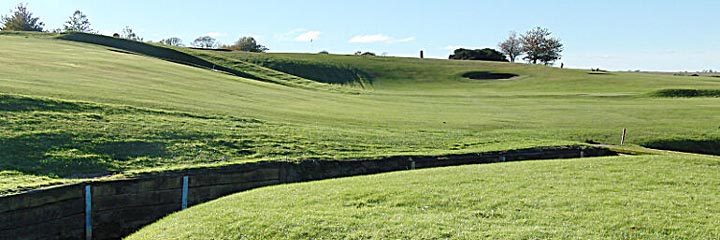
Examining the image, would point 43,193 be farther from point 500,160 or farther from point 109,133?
point 500,160

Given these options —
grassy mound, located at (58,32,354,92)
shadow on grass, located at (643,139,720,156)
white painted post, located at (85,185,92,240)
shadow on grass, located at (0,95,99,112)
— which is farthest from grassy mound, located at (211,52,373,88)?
white painted post, located at (85,185,92,240)

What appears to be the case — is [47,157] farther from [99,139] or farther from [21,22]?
[21,22]

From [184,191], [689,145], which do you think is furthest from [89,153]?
[689,145]

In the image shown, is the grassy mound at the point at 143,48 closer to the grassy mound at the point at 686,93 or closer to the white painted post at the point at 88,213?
the grassy mound at the point at 686,93

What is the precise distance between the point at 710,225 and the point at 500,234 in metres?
2.77

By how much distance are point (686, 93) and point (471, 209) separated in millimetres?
39191

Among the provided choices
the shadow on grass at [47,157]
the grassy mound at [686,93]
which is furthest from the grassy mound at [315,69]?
the shadow on grass at [47,157]

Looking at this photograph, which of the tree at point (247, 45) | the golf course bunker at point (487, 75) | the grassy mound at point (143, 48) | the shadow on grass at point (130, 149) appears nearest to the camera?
the shadow on grass at point (130, 149)

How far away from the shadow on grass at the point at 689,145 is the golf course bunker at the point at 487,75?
41.2 metres

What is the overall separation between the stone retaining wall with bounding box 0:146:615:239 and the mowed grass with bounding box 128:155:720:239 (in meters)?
0.97

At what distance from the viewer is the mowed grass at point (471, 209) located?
717cm

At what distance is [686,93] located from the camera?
1618 inches

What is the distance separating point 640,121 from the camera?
24.5 meters

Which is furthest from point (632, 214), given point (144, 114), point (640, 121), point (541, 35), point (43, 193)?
point (541, 35)
